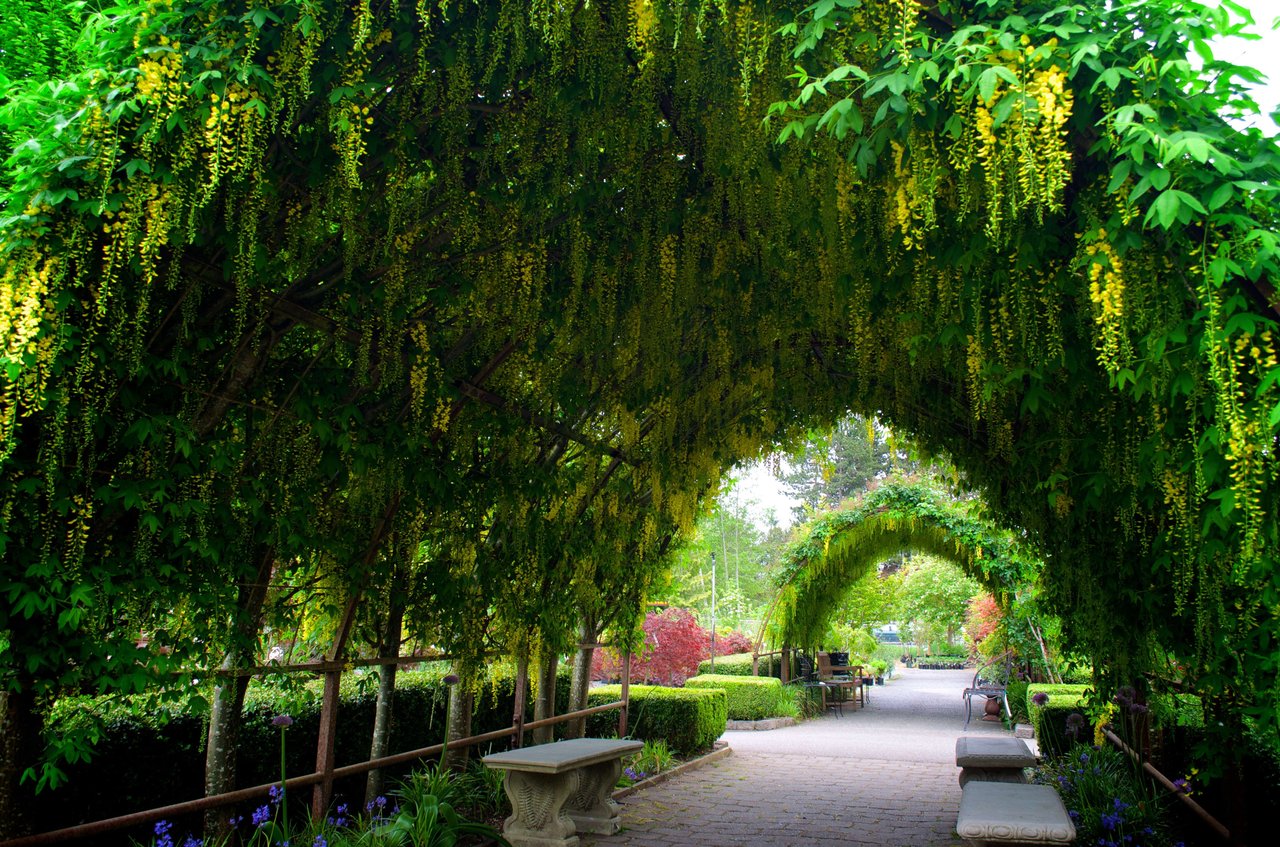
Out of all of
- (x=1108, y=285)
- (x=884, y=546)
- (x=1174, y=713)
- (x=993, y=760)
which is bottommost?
(x=993, y=760)

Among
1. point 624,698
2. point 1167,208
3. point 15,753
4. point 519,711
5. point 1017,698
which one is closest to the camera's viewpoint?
point 1167,208

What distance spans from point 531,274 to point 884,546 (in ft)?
27.0

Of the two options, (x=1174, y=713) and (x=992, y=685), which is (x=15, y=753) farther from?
(x=992, y=685)

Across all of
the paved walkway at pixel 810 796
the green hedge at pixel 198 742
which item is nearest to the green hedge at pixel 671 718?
the paved walkway at pixel 810 796

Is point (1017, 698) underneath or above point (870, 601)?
underneath

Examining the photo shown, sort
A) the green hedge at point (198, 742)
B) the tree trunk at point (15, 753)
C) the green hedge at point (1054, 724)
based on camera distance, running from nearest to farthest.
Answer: the tree trunk at point (15, 753) → the green hedge at point (198, 742) → the green hedge at point (1054, 724)

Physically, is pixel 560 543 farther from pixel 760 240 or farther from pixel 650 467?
pixel 760 240

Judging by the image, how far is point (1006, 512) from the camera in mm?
5203

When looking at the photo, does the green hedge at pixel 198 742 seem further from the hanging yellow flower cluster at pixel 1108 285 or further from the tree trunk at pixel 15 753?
the hanging yellow flower cluster at pixel 1108 285

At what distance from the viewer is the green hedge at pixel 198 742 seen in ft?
10.5

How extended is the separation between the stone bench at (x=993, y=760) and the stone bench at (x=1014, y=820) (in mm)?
1488

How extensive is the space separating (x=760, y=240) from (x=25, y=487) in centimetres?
294

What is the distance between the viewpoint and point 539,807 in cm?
439

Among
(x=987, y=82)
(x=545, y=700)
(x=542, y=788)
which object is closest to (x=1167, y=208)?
(x=987, y=82)
